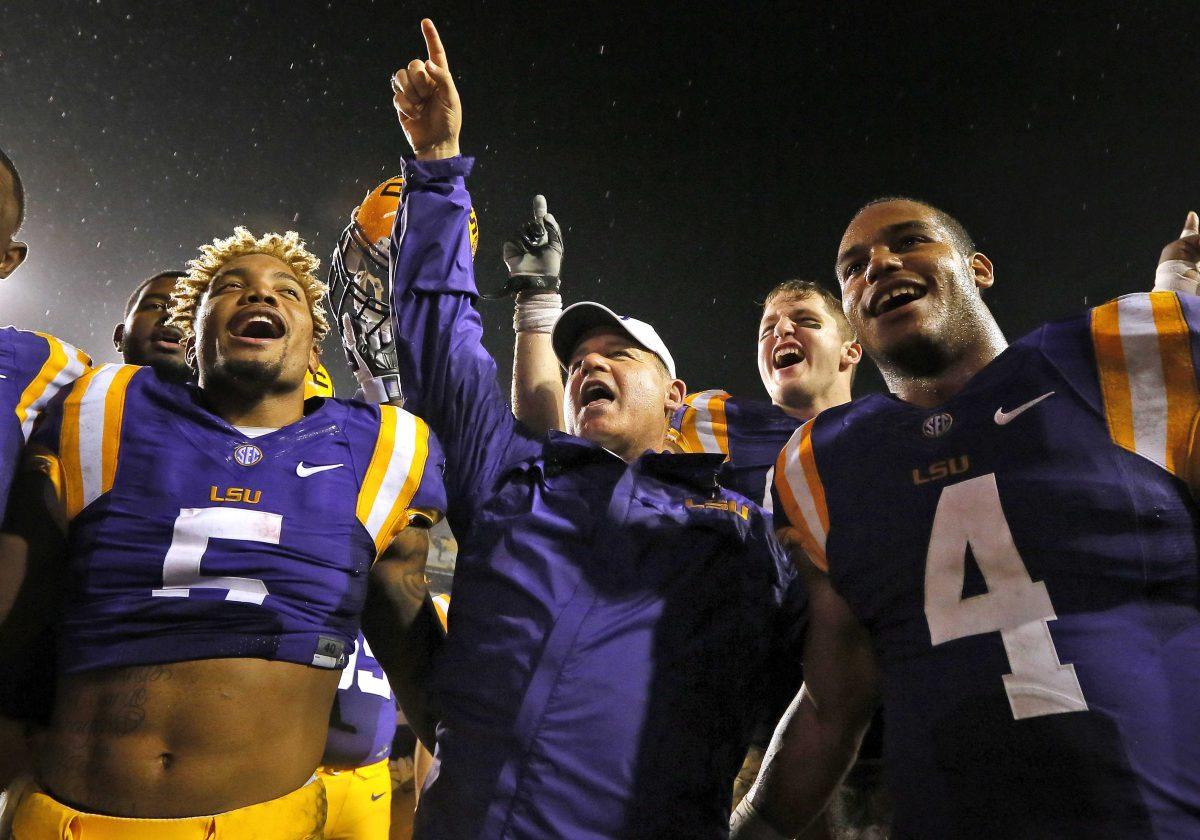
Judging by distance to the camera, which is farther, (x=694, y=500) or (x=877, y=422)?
(x=694, y=500)

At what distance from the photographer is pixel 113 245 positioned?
35.5ft

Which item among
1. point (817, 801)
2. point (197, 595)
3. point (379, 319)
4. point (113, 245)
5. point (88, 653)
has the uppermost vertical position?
point (113, 245)

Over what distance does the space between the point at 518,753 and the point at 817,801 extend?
2.32 ft

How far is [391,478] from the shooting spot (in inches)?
82.7

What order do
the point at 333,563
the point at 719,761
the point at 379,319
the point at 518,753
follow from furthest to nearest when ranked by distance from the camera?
the point at 379,319
the point at 333,563
the point at 719,761
the point at 518,753

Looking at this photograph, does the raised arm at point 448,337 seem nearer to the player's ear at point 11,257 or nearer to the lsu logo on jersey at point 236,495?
the lsu logo on jersey at point 236,495

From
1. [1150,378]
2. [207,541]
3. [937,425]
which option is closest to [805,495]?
[937,425]

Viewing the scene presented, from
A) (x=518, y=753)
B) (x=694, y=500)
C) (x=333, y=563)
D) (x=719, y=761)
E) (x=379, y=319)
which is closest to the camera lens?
(x=518, y=753)

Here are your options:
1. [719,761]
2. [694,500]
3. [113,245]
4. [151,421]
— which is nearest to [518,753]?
[719,761]

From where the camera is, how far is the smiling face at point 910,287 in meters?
1.98

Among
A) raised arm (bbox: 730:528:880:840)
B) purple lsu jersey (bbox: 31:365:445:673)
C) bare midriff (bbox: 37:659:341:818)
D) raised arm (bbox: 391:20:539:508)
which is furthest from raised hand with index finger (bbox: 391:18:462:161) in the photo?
raised arm (bbox: 730:528:880:840)

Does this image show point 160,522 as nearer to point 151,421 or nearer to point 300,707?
point 151,421

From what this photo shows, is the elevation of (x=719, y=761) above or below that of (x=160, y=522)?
below

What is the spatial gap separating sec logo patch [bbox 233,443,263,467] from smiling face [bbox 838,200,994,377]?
1588mm
